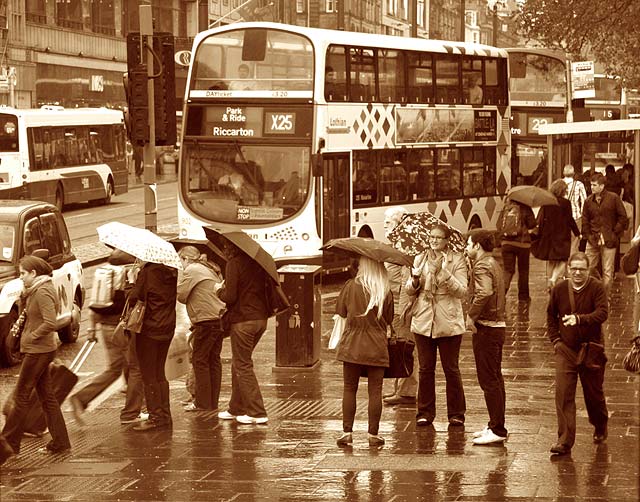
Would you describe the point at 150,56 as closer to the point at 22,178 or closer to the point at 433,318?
the point at 433,318

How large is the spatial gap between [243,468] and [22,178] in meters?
27.9

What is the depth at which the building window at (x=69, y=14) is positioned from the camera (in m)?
58.3

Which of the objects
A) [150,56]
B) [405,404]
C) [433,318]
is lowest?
[405,404]

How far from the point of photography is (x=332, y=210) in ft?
76.7

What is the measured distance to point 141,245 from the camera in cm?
1143

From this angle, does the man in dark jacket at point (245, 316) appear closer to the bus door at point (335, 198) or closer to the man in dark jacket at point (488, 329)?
the man in dark jacket at point (488, 329)

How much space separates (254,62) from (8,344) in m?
8.74

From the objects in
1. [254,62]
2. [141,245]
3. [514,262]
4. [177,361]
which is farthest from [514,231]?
[141,245]

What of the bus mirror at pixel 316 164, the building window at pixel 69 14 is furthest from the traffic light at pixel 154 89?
the building window at pixel 69 14

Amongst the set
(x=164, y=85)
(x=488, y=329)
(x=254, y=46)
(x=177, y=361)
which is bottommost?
(x=177, y=361)

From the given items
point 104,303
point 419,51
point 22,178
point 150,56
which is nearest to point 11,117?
point 22,178

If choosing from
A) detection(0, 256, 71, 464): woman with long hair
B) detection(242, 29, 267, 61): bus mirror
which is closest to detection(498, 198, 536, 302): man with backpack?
detection(242, 29, 267, 61): bus mirror

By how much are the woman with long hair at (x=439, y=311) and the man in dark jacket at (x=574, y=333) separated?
1.04 meters

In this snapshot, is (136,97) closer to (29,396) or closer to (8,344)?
(8,344)
